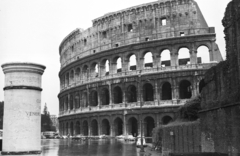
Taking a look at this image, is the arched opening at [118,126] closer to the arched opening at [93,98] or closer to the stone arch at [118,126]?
the stone arch at [118,126]

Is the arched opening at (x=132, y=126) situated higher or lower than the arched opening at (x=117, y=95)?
lower

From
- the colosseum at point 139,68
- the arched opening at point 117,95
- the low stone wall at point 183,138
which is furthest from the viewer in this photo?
the arched opening at point 117,95

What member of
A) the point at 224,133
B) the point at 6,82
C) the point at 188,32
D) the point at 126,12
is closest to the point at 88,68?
the point at 126,12

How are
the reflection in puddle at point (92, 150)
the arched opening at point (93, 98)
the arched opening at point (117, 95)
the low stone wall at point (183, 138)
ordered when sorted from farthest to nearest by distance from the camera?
the arched opening at point (93, 98)
the arched opening at point (117, 95)
the reflection in puddle at point (92, 150)
the low stone wall at point (183, 138)

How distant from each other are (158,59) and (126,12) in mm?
6828

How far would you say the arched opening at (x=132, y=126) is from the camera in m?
33.4

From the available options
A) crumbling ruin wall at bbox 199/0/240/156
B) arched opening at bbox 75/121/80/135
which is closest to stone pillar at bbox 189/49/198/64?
arched opening at bbox 75/121/80/135

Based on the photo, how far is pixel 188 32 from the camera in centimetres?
3203

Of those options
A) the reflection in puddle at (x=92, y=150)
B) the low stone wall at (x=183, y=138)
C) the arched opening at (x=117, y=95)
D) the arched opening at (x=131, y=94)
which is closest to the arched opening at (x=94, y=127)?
the arched opening at (x=117, y=95)

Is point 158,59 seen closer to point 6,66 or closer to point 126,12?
point 126,12

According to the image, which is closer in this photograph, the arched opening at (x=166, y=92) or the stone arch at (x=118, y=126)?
the arched opening at (x=166, y=92)

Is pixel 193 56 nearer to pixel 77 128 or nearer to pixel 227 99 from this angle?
pixel 77 128

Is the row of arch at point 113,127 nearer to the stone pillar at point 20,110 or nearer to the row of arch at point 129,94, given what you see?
the row of arch at point 129,94

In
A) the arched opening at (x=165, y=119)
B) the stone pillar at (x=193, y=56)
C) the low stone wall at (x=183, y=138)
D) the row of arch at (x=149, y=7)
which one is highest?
the row of arch at (x=149, y=7)
